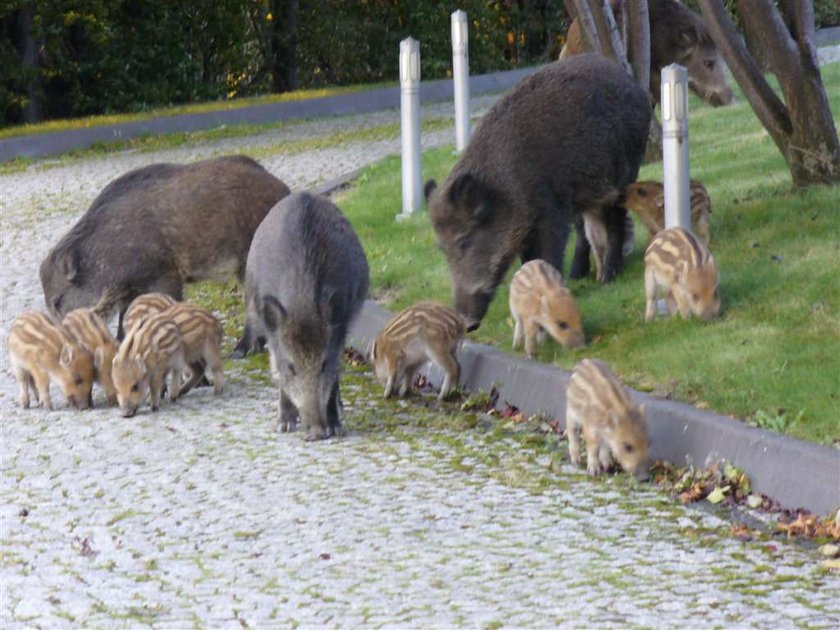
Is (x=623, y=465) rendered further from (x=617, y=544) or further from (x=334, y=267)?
(x=334, y=267)

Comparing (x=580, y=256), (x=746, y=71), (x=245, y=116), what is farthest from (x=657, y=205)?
(x=245, y=116)

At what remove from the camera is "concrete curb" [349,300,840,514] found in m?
6.73

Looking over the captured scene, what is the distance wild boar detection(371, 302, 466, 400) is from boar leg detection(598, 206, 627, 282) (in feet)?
5.31

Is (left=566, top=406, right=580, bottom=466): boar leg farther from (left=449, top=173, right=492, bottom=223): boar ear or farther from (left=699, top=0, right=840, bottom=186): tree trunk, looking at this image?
(left=699, top=0, right=840, bottom=186): tree trunk

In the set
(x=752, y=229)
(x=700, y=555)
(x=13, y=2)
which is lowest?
(x=700, y=555)

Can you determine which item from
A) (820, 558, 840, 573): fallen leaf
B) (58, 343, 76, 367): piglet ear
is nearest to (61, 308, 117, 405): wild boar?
(58, 343, 76, 367): piglet ear

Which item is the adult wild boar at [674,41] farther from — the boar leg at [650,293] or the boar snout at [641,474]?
the boar snout at [641,474]

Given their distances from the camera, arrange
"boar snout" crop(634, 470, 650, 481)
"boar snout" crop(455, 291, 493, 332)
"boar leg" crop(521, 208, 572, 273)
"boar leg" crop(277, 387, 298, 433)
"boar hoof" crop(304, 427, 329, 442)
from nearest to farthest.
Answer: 1. "boar snout" crop(634, 470, 650, 481)
2. "boar hoof" crop(304, 427, 329, 442)
3. "boar leg" crop(277, 387, 298, 433)
4. "boar snout" crop(455, 291, 493, 332)
5. "boar leg" crop(521, 208, 572, 273)

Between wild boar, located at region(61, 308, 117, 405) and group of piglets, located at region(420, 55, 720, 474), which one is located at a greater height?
group of piglets, located at region(420, 55, 720, 474)

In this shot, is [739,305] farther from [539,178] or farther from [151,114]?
[151,114]

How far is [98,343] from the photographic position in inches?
373

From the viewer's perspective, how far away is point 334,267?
899 centimetres

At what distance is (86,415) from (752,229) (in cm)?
436

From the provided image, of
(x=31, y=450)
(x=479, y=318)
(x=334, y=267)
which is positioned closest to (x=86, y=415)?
(x=31, y=450)
